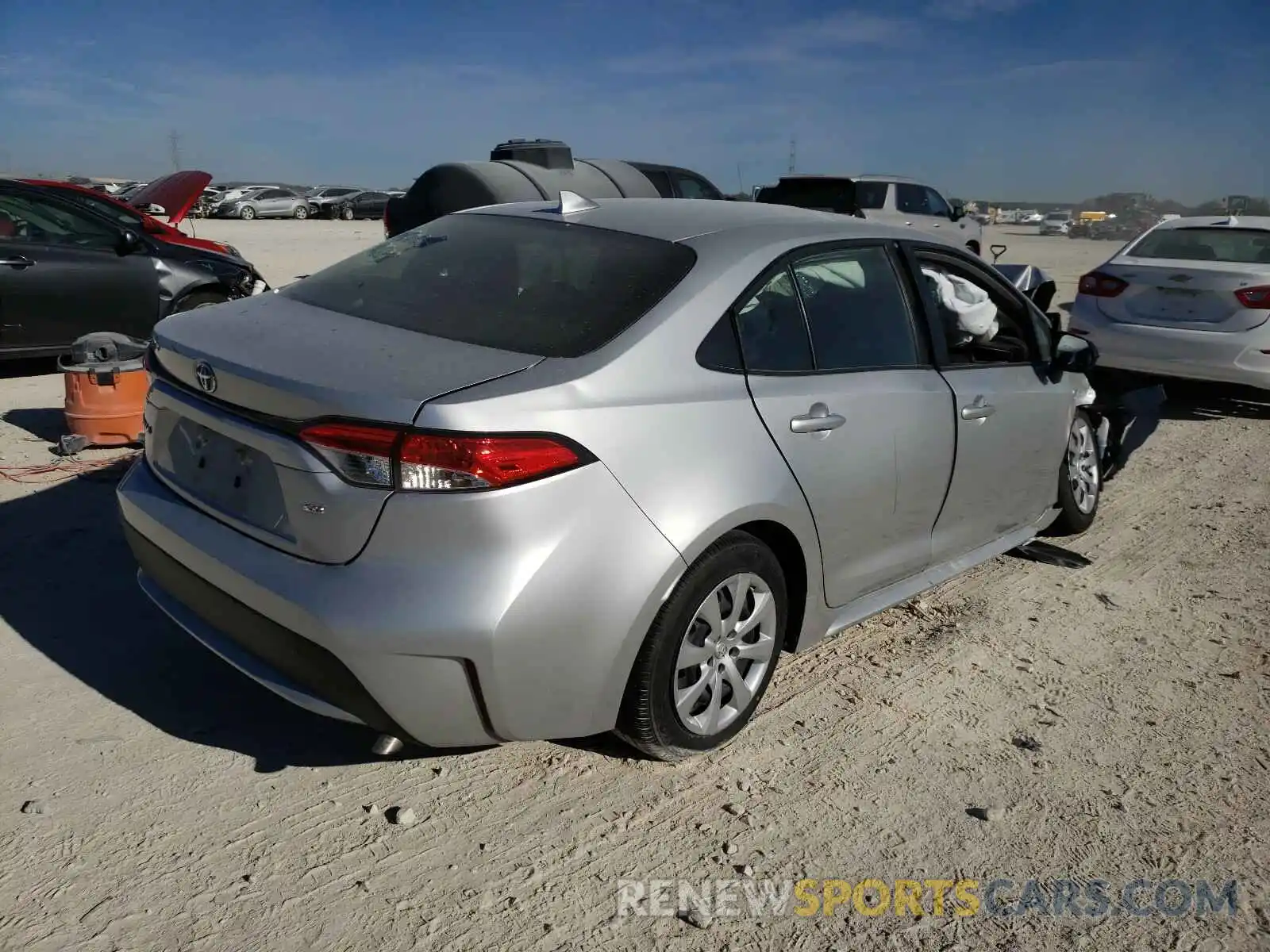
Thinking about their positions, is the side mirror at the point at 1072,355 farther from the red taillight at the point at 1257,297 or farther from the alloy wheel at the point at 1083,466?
the red taillight at the point at 1257,297

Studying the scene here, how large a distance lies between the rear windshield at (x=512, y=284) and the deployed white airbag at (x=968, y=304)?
150 cm

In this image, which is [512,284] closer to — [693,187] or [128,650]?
[128,650]

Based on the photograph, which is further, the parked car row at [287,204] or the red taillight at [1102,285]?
the parked car row at [287,204]

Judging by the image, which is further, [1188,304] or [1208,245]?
[1208,245]

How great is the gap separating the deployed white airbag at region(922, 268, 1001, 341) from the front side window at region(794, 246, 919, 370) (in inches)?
19.3

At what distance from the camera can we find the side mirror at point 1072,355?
448 centimetres

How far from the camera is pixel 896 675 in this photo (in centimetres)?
375

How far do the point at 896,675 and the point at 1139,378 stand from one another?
6.78m

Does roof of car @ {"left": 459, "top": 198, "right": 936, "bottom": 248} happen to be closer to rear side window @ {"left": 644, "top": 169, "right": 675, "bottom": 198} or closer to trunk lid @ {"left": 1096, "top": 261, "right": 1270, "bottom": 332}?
trunk lid @ {"left": 1096, "top": 261, "right": 1270, "bottom": 332}

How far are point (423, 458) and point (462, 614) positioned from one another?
0.38 meters

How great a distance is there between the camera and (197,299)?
8.17m

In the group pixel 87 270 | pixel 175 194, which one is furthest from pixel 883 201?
pixel 87 270

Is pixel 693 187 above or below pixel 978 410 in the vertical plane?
above

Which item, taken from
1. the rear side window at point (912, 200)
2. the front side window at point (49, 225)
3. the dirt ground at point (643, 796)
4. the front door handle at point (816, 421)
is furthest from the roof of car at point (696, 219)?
the rear side window at point (912, 200)
